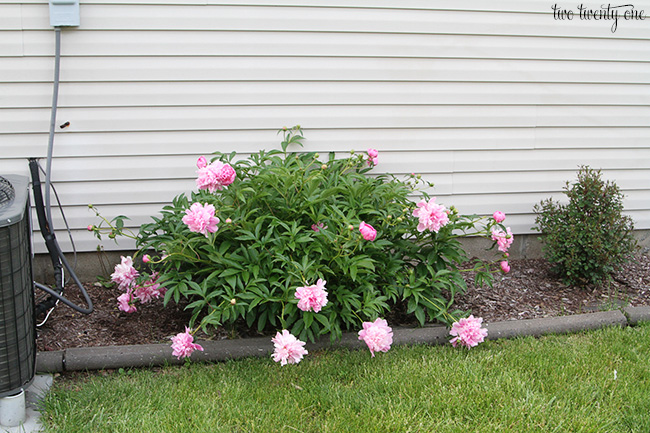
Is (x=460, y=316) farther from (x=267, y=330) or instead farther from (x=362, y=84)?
(x=362, y=84)

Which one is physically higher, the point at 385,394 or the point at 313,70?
the point at 313,70

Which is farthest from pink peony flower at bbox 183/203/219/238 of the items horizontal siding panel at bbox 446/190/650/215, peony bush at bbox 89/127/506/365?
horizontal siding panel at bbox 446/190/650/215

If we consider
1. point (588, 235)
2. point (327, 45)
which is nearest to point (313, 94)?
point (327, 45)

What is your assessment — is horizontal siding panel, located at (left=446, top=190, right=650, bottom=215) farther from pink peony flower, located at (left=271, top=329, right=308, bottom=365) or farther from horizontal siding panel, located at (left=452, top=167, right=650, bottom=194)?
pink peony flower, located at (left=271, top=329, right=308, bottom=365)

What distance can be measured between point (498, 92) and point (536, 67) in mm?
298

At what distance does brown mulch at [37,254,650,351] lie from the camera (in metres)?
3.17

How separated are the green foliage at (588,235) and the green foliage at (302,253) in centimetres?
78

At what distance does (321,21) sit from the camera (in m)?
3.64

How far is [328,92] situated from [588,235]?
1.80 meters

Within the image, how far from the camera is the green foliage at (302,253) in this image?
2.90m

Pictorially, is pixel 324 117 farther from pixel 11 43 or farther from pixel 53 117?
pixel 11 43

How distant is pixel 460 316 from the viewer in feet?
10.4

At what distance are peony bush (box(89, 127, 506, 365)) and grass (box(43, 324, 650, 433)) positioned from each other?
0.45 ft

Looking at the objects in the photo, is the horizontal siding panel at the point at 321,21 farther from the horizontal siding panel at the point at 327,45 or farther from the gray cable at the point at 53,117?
the gray cable at the point at 53,117
